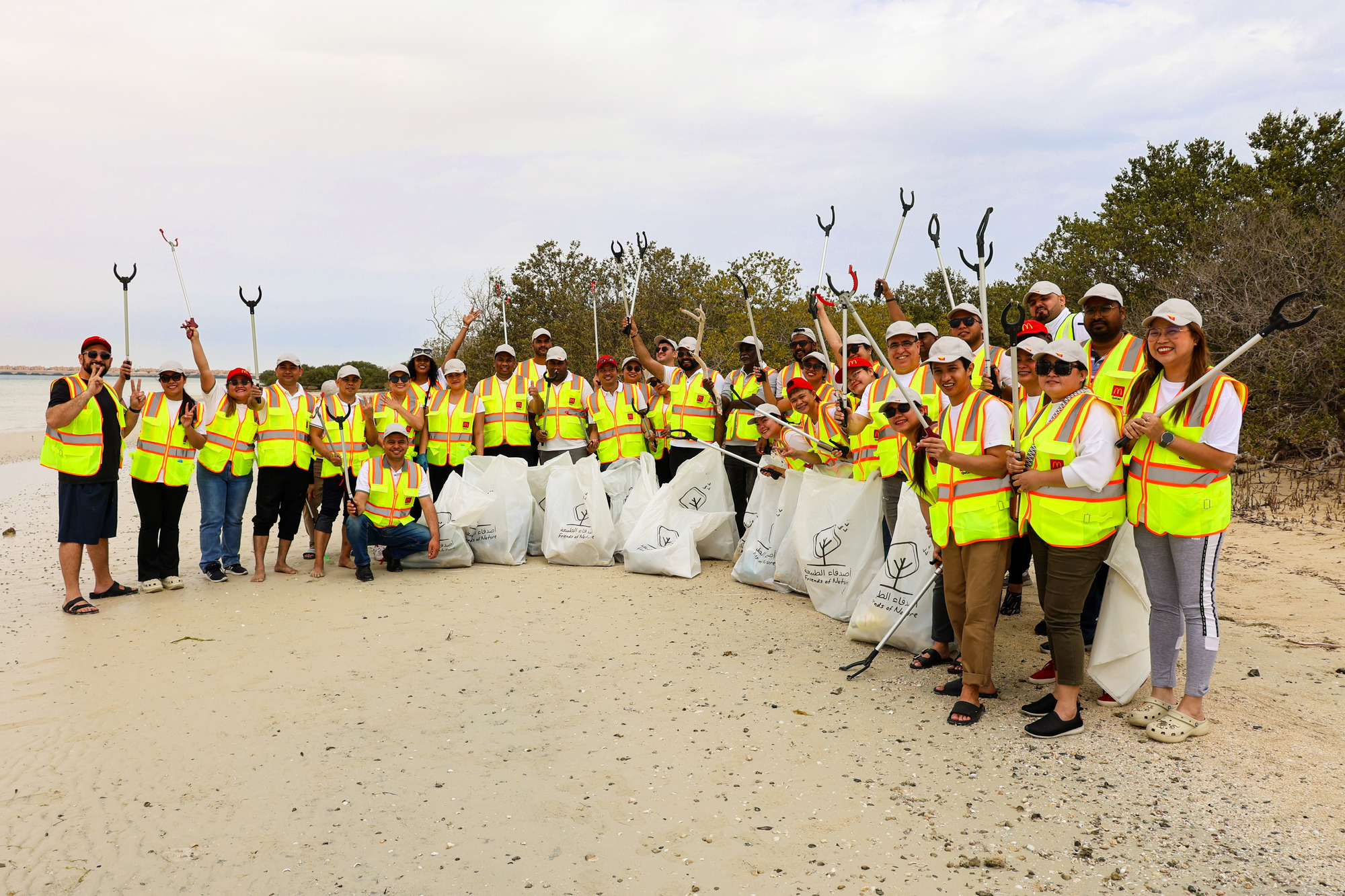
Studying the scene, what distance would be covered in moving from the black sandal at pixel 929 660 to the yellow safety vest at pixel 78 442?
5407 millimetres

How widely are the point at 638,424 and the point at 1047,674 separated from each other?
14.1 ft

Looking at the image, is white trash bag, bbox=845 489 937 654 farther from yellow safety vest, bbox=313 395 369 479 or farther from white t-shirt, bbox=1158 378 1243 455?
yellow safety vest, bbox=313 395 369 479

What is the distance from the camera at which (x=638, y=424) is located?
771 cm

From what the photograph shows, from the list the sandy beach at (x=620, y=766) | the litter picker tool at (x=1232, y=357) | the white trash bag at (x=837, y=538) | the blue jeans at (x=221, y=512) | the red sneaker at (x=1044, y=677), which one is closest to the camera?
the sandy beach at (x=620, y=766)

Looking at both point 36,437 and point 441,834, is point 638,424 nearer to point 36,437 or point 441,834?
point 441,834

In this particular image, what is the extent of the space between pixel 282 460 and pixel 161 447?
2.69 feet

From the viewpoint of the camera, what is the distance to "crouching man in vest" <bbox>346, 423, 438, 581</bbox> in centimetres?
663

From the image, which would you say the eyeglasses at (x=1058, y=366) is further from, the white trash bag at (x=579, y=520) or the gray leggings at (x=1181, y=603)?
the white trash bag at (x=579, y=520)

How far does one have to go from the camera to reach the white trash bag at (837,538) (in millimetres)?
5273

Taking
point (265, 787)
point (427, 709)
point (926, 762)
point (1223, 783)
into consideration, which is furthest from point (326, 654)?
point (1223, 783)

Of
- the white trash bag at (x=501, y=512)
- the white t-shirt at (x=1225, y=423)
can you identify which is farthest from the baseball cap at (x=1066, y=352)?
the white trash bag at (x=501, y=512)

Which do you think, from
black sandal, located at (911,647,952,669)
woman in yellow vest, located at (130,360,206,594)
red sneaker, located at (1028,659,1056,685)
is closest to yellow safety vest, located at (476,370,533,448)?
woman in yellow vest, located at (130,360,206,594)

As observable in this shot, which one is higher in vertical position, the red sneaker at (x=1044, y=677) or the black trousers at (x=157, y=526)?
the black trousers at (x=157, y=526)

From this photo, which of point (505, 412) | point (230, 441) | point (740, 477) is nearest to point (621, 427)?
point (505, 412)
